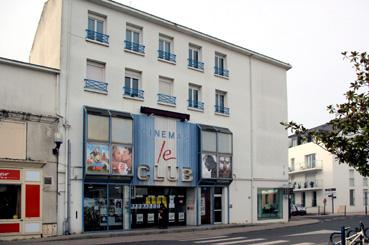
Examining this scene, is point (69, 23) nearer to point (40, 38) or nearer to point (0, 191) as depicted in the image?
point (40, 38)

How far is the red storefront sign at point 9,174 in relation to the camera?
2202cm

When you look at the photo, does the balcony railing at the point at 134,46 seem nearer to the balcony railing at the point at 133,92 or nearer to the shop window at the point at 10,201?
the balcony railing at the point at 133,92

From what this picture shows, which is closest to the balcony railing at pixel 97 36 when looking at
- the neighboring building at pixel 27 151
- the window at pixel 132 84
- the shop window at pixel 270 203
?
the window at pixel 132 84

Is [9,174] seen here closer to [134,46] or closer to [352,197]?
[134,46]

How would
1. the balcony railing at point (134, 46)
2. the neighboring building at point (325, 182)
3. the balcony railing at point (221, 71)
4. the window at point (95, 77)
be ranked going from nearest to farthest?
the window at point (95, 77)
the balcony railing at point (134, 46)
the balcony railing at point (221, 71)
the neighboring building at point (325, 182)

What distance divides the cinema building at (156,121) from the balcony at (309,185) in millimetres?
26843

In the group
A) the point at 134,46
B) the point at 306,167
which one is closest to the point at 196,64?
the point at 134,46

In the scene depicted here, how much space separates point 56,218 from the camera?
77.1 feet

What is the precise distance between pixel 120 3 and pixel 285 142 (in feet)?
56.7

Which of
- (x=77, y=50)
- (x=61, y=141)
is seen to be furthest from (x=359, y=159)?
(x=77, y=50)

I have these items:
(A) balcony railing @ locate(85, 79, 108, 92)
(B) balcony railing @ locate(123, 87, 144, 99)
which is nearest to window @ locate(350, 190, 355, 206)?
(B) balcony railing @ locate(123, 87, 144, 99)

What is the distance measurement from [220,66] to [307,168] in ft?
116

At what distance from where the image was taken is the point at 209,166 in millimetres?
30812

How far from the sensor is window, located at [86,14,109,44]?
2653cm
